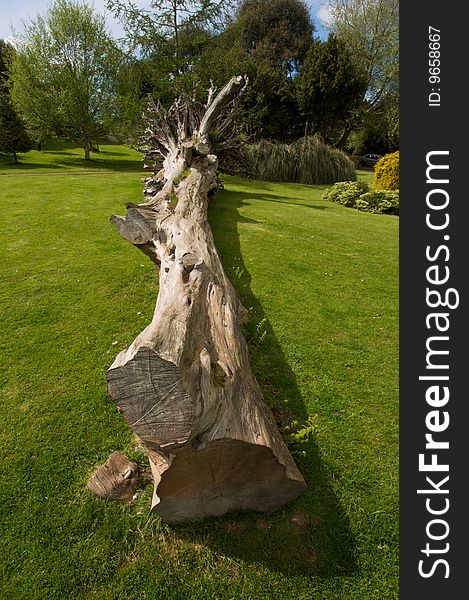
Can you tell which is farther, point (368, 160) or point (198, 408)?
point (368, 160)

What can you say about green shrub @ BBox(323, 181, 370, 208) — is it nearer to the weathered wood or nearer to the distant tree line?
the distant tree line

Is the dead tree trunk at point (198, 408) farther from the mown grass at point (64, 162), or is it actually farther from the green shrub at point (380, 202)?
the mown grass at point (64, 162)

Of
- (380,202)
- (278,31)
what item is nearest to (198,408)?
(380,202)

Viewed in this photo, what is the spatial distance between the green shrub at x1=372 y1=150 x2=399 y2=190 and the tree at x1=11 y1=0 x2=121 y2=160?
15.4 metres

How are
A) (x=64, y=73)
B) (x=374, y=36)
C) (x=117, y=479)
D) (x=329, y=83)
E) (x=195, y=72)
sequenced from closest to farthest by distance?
(x=117, y=479), (x=195, y=72), (x=64, y=73), (x=329, y=83), (x=374, y=36)

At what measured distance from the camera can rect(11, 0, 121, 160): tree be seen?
2120 cm

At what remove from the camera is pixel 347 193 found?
46.9ft

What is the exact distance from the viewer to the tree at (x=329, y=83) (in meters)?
25.2

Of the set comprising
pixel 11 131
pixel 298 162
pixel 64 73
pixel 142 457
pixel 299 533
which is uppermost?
pixel 64 73

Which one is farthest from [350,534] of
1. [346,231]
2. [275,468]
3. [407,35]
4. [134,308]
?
[346,231]

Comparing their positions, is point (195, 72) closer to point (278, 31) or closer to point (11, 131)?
point (11, 131)

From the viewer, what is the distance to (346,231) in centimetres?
1023

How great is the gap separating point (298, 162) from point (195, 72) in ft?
22.0

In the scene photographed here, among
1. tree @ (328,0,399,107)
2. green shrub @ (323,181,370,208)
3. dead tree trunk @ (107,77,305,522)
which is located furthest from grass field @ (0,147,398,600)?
tree @ (328,0,399,107)
